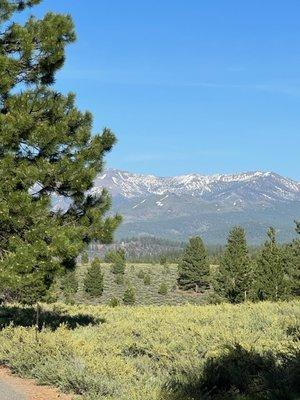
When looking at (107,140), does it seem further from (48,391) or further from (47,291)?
(48,391)

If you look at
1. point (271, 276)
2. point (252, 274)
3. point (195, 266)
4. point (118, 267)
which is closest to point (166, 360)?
point (271, 276)

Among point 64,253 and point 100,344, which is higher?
point 64,253

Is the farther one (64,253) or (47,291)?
(47,291)

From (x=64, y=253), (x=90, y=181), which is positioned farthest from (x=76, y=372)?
(x=90, y=181)

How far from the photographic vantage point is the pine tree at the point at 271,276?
43156mm

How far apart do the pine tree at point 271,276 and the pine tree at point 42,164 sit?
30548mm

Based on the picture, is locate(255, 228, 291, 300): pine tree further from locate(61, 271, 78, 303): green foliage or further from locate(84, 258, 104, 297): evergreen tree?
locate(84, 258, 104, 297): evergreen tree

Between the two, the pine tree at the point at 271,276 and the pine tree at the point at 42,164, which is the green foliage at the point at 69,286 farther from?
the pine tree at the point at 42,164

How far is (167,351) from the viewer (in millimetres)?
12367

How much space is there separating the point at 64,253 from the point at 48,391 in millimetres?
4006

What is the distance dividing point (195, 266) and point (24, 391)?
69.4m

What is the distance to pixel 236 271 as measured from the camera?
49750 mm

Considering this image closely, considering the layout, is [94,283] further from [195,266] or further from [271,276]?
[271,276]

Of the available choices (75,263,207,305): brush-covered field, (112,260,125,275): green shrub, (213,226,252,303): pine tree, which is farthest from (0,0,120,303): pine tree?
(112,260,125,275): green shrub
